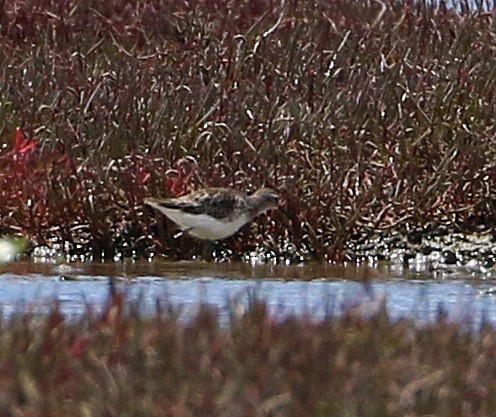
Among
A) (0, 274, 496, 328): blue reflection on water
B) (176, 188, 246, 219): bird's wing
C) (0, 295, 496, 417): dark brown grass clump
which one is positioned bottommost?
(0, 295, 496, 417): dark brown grass clump

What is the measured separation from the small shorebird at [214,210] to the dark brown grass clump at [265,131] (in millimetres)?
326

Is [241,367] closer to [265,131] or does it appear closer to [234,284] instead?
[234,284]

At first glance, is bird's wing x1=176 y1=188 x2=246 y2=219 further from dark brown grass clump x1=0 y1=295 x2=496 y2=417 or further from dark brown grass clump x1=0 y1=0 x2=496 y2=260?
dark brown grass clump x1=0 y1=295 x2=496 y2=417

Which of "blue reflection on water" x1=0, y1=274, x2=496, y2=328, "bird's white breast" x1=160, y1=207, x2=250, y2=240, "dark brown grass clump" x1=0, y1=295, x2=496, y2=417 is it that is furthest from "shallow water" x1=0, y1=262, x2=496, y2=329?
"dark brown grass clump" x1=0, y1=295, x2=496, y2=417

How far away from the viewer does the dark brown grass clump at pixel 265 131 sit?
38.1ft

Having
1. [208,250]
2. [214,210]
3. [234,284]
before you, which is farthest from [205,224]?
[234,284]

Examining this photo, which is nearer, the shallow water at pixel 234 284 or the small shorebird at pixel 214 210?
the shallow water at pixel 234 284

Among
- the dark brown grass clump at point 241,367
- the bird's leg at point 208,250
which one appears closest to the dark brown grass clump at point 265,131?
the bird's leg at point 208,250

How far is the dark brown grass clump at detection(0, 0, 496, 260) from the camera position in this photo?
11.6m

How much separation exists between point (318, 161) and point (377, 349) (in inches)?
241

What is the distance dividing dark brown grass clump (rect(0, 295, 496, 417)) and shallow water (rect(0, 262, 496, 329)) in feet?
6.16

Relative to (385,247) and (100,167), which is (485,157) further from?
(100,167)

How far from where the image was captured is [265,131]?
1231cm

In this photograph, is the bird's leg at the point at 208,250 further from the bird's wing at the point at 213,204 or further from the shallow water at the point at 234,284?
the bird's wing at the point at 213,204
